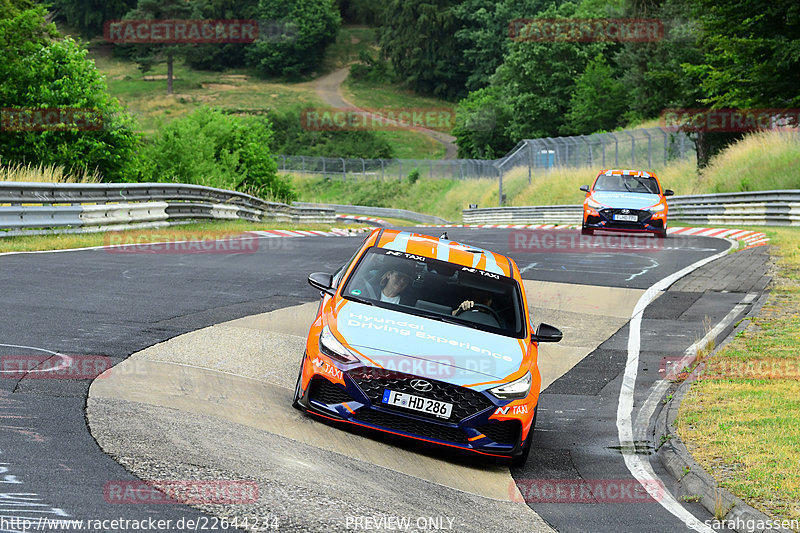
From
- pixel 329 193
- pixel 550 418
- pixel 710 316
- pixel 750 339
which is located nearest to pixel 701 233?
pixel 710 316

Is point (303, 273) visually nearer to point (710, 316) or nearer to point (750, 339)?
point (710, 316)

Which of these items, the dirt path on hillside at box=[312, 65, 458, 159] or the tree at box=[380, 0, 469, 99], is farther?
the tree at box=[380, 0, 469, 99]

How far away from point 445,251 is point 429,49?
125 metres

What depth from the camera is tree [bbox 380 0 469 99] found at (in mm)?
128625

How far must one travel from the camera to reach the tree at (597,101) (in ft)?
243

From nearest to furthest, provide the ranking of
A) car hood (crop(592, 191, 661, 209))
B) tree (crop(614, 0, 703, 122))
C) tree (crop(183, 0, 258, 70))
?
car hood (crop(592, 191, 661, 209)), tree (crop(614, 0, 703, 122)), tree (crop(183, 0, 258, 70))

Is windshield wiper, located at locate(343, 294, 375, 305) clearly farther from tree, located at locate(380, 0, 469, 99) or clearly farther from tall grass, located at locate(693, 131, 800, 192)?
tree, located at locate(380, 0, 469, 99)

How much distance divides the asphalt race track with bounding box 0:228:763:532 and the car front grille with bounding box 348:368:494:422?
407mm

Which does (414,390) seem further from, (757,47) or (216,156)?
(216,156)

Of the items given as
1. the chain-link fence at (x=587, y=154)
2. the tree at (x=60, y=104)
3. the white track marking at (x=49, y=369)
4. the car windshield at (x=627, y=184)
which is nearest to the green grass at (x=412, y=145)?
the chain-link fence at (x=587, y=154)

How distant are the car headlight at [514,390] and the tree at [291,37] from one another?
438ft

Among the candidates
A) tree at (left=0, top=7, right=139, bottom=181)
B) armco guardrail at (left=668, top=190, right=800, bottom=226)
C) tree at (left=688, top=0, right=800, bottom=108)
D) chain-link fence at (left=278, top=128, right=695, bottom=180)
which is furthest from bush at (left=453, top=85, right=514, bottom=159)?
tree at (left=0, top=7, right=139, bottom=181)

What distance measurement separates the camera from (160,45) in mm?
135250

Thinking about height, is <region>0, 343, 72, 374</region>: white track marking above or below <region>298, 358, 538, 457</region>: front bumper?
below
